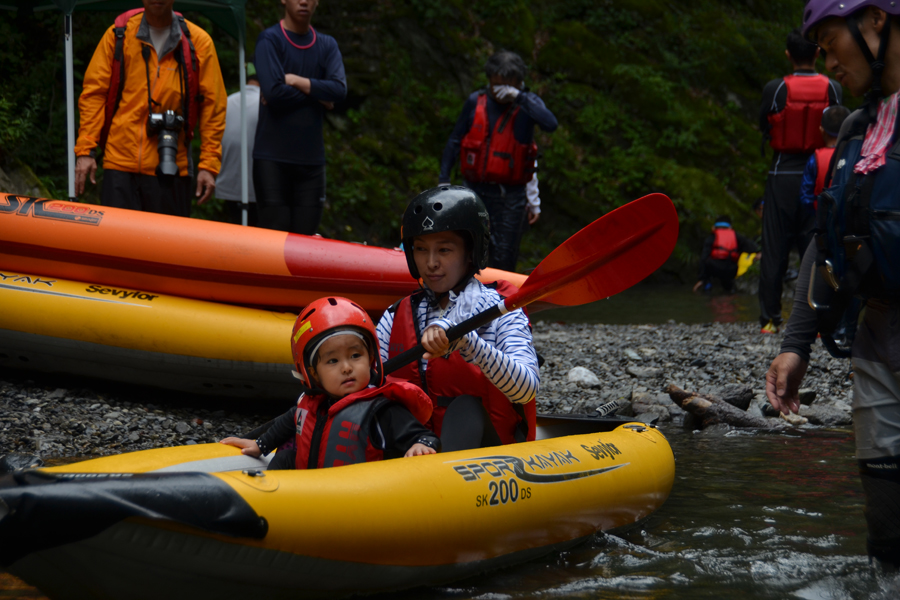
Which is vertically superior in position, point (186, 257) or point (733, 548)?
point (186, 257)

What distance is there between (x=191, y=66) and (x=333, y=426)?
119 inches

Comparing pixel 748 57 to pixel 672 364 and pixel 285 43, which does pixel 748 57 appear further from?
pixel 285 43

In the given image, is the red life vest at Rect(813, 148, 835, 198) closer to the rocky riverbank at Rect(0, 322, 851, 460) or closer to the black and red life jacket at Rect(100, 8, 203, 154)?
the rocky riverbank at Rect(0, 322, 851, 460)

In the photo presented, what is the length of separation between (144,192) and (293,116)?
0.99 metres

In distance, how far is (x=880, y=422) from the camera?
2.12 m

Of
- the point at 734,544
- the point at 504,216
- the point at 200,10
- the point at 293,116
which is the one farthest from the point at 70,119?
the point at 734,544

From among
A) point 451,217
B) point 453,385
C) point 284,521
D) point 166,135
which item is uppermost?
point 166,135

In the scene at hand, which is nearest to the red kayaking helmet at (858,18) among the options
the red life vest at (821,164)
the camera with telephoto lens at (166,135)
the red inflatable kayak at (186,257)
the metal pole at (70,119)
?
the red inflatable kayak at (186,257)

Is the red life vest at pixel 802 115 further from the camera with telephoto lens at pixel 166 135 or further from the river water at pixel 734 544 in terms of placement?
the camera with telephoto lens at pixel 166 135

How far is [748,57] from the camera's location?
1515 cm

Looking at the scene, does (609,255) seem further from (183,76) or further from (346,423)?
(183,76)

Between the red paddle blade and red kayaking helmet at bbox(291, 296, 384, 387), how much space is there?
2.09 feet

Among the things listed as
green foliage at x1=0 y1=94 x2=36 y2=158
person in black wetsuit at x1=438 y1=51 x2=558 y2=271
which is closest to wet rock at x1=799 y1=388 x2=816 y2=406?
person in black wetsuit at x1=438 y1=51 x2=558 y2=271

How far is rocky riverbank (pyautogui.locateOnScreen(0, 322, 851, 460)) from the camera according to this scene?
12.9 feet
